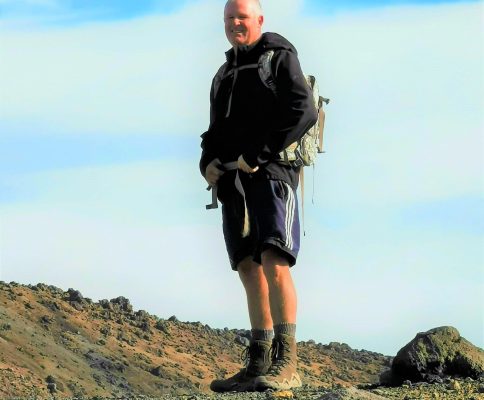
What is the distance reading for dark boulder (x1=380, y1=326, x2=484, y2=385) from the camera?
11453 millimetres

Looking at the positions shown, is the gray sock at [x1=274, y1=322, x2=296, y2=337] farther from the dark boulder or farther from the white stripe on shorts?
the dark boulder

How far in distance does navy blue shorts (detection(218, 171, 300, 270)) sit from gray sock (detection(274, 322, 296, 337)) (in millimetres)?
485

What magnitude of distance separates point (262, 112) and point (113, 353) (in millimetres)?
16620

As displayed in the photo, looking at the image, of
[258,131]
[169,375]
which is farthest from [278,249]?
[169,375]

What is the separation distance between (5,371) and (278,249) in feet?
42.5

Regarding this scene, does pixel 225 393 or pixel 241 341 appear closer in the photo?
pixel 225 393

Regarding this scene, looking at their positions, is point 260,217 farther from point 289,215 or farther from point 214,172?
point 214,172

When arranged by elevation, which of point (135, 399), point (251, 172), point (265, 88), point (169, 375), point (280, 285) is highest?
point (169, 375)

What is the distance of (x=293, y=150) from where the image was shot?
9570mm

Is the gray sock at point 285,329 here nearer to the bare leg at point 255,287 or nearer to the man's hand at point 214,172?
the bare leg at point 255,287

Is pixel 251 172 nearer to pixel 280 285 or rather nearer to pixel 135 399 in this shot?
pixel 280 285

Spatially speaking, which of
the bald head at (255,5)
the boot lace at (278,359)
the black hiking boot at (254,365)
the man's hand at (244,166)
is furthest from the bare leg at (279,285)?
the bald head at (255,5)

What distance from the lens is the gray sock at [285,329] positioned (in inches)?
373

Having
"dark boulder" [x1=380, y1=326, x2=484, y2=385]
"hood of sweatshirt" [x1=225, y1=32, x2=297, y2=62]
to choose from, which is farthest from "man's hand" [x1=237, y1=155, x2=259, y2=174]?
"dark boulder" [x1=380, y1=326, x2=484, y2=385]
